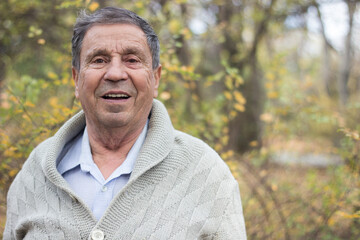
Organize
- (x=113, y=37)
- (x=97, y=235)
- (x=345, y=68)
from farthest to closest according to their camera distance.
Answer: (x=345, y=68) → (x=113, y=37) → (x=97, y=235)

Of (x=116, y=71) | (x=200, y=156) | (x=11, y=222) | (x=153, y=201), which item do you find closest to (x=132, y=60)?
(x=116, y=71)

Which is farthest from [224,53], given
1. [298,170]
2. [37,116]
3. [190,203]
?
[190,203]

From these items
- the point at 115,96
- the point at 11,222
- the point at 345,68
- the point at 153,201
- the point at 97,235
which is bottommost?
the point at 345,68

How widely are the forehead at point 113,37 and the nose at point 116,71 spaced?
0.06m

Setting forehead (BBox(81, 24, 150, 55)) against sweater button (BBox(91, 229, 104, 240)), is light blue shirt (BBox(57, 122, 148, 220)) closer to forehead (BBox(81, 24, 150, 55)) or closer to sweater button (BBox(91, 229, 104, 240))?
sweater button (BBox(91, 229, 104, 240))

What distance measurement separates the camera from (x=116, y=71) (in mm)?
1876

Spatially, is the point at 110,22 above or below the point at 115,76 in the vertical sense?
above

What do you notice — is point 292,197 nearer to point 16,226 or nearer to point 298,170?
point 298,170

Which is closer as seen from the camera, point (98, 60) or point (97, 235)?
point (97, 235)

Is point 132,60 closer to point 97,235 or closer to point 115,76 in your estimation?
point 115,76

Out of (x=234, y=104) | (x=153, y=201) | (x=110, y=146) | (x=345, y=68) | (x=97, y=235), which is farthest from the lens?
(x=345, y=68)

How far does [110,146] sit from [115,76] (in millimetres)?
393

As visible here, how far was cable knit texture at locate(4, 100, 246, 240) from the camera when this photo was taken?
177 centimetres

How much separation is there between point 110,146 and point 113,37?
558mm
